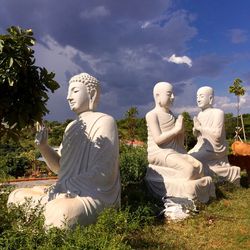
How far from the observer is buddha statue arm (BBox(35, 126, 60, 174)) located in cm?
513

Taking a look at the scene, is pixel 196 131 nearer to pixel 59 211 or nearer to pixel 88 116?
pixel 88 116

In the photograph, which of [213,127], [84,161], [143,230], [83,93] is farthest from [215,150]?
[84,161]

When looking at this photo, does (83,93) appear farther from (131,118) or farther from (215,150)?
(131,118)

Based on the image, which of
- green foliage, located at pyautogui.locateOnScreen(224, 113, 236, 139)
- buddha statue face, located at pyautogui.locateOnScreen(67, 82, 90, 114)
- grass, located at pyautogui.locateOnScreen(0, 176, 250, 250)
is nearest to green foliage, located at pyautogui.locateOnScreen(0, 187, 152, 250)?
grass, located at pyautogui.locateOnScreen(0, 176, 250, 250)

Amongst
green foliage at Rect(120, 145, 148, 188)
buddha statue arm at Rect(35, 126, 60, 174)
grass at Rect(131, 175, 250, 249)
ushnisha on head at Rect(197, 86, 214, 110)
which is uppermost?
ushnisha on head at Rect(197, 86, 214, 110)

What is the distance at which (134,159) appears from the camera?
317 inches

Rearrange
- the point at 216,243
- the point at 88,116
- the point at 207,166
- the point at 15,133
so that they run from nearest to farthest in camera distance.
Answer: the point at 15,133
the point at 216,243
the point at 88,116
the point at 207,166

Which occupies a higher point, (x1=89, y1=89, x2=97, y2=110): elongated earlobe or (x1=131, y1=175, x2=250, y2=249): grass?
(x1=89, y1=89, x2=97, y2=110): elongated earlobe

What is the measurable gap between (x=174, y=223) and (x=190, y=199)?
68 centimetres

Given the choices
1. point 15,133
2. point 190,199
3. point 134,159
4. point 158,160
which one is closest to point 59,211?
point 15,133

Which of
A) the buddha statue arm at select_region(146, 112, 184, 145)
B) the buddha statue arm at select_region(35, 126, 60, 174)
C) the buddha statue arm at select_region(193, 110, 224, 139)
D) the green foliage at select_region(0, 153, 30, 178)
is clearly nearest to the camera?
the buddha statue arm at select_region(35, 126, 60, 174)

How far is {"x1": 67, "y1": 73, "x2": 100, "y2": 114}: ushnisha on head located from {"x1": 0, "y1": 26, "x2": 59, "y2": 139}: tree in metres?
1.13

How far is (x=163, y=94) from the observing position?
7039mm

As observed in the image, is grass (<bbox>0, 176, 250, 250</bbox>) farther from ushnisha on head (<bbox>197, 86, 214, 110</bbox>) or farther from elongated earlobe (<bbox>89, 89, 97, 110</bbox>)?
ushnisha on head (<bbox>197, 86, 214, 110</bbox>)
